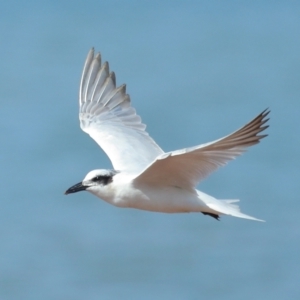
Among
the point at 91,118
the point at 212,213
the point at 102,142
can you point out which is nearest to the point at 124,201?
the point at 212,213

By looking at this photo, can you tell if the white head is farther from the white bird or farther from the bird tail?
the bird tail

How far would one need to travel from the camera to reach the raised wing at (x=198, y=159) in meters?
10.1

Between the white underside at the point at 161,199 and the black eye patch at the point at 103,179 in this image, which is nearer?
the white underside at the point at 161,199

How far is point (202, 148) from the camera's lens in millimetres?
10008

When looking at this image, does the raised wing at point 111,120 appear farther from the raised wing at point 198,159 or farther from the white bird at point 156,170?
the raised wing at point 198,159

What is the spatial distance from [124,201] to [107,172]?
0.43m

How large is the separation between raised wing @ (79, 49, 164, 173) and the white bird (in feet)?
0.04

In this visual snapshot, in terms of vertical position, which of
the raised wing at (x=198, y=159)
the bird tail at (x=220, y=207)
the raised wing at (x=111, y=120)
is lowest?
the bird tail at (x=220, y=207)

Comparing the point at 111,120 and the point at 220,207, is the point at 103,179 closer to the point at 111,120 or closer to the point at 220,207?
the point at 220,207

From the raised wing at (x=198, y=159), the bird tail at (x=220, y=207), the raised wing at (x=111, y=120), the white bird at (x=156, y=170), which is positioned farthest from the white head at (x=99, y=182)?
the bird tail at (x=220, y=207)

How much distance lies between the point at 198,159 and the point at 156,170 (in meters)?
0.49

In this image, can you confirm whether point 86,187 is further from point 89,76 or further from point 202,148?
point 89,76

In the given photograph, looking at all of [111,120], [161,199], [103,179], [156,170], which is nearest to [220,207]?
[161,199]

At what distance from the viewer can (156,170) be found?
10703mm
